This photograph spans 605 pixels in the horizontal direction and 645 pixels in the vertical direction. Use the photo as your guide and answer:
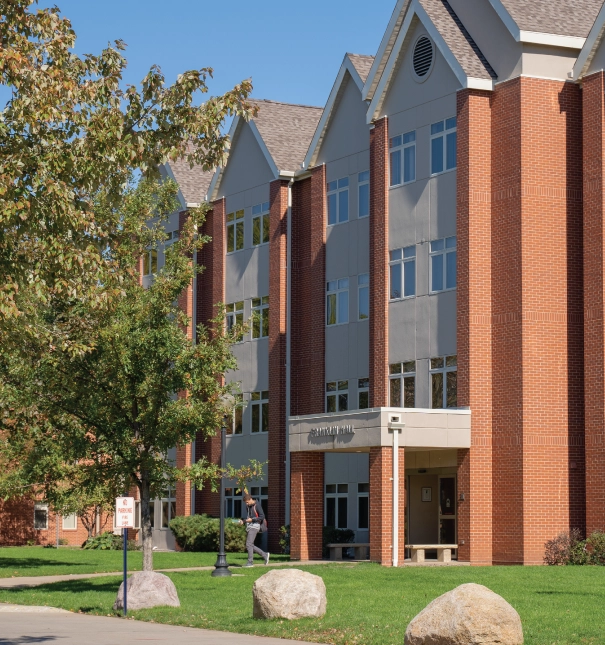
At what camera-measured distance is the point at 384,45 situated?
39000 millimetres

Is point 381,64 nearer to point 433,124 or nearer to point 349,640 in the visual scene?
point 433,124

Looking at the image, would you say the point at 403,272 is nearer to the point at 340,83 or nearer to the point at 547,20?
the point at 340,83

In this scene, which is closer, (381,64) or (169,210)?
(169,210)

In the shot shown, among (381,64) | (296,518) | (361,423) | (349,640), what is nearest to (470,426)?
(361,423)

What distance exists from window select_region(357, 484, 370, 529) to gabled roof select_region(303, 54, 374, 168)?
11.1 metres

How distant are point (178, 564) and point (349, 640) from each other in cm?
1989

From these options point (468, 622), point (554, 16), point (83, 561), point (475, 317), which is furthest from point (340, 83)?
point (468, 622)

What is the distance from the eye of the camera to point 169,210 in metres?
30.2

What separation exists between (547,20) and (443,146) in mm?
4513

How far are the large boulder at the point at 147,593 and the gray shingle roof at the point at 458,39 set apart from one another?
18981mm

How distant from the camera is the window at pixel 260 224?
46531mm

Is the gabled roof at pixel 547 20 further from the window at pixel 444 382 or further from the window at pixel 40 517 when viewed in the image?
the window at pixel 40 517

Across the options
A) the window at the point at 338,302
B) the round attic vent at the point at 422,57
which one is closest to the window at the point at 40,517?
the window at the point at 338,302

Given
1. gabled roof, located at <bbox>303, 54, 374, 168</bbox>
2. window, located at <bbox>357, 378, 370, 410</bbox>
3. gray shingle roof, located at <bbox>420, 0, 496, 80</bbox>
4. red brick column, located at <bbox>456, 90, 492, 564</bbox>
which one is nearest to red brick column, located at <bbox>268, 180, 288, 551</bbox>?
gabled roof, located at <bbox>303, 54, 374, 168</bbox>
